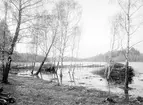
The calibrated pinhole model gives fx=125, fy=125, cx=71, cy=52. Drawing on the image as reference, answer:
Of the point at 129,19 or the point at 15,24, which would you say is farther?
the point at 129,19

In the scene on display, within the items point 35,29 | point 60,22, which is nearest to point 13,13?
point 35,29

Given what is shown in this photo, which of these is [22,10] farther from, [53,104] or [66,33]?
[66,33]

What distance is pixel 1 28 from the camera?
33.8ft

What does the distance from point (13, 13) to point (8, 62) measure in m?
4.20

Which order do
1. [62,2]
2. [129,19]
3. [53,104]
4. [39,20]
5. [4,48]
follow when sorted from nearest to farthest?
[53,104]
[4,48]
[39,20]
[129,19]
[62,2]

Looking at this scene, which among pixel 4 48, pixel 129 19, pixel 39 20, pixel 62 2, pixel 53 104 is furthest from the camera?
pixel 62 2

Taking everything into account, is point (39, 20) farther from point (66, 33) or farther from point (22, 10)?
point (66, 33)

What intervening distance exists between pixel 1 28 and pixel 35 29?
2.75 meters

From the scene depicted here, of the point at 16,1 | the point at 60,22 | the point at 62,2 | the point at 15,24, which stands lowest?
the point at 15,24

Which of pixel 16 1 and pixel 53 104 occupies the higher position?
pixel 16 1

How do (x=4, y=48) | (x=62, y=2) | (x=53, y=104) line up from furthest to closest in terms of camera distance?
1. (x=62, y=2)
2. (x=4, y=48)
3. (x=53, y=104)

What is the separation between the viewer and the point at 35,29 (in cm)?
1048

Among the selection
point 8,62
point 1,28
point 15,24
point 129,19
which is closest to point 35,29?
point 15,24

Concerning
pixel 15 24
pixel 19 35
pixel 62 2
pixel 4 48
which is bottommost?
pixel 4 48
